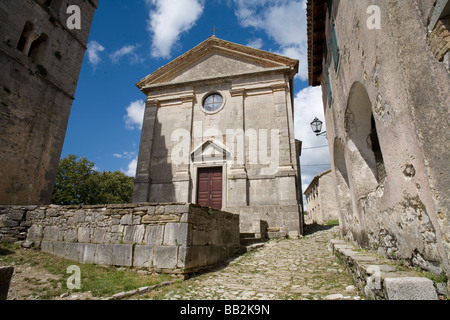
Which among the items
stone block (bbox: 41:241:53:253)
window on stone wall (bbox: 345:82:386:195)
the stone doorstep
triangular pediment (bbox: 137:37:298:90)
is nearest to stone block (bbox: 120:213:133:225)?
stone block (bbox: 41:241:53:253)

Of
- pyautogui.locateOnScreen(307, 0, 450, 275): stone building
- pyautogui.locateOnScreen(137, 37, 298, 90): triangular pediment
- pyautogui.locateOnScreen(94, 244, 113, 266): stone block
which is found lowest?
pyautogui.locateOnScreen(94, 244, 113, 266): stone block

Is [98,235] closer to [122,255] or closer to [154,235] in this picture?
[122,255]

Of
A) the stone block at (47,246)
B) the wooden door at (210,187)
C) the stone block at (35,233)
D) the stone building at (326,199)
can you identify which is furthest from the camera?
the stone building at (326,199)

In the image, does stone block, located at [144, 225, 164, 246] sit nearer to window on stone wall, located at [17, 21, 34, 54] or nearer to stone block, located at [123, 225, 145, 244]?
stone block, located at [123, 225, 145, 244]

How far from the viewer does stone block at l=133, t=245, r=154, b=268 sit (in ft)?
15.9

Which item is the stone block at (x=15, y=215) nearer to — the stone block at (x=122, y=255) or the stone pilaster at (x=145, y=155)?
the stone block at (x=122, y=255)

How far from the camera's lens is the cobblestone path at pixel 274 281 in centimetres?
355

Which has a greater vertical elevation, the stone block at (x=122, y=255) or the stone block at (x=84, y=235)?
the stone block at (x=84, y=235)

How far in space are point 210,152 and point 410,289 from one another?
1117cm

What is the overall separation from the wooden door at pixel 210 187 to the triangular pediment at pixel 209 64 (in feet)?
18.8

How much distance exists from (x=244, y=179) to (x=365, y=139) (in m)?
7.45

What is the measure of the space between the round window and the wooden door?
12.0 feet

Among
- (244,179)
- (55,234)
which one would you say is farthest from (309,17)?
(55,234)

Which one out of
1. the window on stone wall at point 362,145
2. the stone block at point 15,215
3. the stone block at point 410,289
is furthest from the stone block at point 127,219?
the window on stone wall at point 362,145
